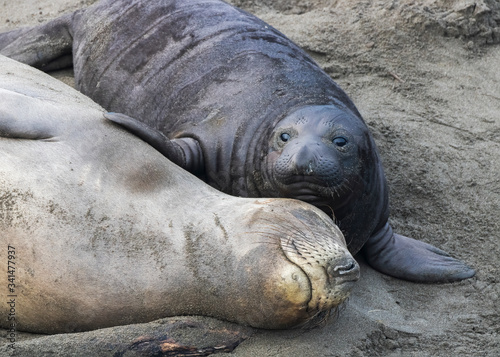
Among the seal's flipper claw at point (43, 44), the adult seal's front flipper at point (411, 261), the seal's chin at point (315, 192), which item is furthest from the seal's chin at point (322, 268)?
the seal's flipper claw at point (43, 44)

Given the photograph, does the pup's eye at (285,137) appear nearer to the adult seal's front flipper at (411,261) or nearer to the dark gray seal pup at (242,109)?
the dark gray seal pup at (242,109)

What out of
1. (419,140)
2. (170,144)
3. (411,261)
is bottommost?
(411,261)

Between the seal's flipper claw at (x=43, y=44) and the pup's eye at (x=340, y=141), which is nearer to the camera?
the pup's eye at (x=340, y=141)

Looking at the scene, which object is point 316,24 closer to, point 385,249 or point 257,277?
point 385,249

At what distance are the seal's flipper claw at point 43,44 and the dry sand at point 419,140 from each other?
794 millimetres

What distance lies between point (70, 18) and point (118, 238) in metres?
3.06

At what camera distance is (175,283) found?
2895 mm

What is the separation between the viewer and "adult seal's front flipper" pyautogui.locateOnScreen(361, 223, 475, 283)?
13.4ft

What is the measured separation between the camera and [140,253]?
9.64 feet

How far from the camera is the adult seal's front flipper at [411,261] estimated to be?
4090 millimetres

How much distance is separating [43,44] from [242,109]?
2024mm

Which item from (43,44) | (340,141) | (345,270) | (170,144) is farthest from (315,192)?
(43,44)

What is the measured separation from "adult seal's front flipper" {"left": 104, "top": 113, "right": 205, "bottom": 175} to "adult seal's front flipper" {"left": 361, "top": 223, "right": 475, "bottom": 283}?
104 cm

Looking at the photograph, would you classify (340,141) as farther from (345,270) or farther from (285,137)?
(345,270)
